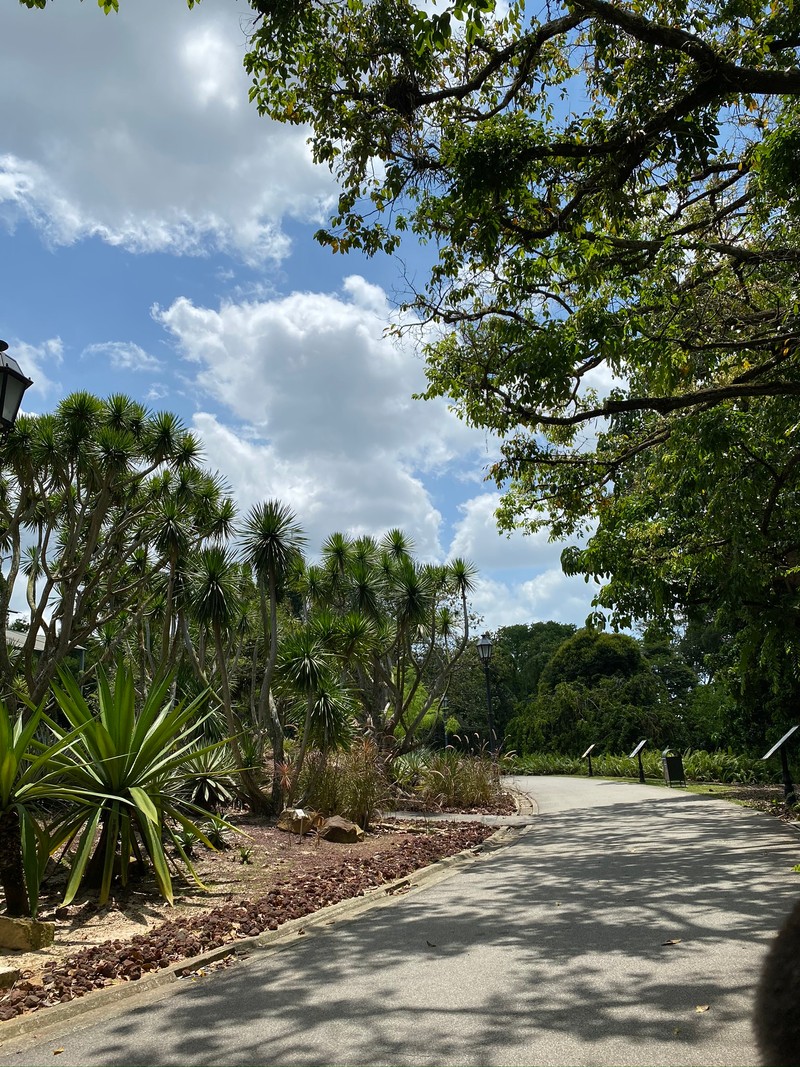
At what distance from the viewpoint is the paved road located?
13.7 ft

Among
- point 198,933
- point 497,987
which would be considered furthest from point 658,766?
point 497,987

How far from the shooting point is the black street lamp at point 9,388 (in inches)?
262

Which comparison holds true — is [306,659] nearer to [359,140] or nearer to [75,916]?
[75,916]

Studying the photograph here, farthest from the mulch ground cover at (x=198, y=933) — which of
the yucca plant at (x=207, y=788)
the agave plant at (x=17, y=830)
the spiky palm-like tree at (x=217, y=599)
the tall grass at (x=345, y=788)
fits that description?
the spiky palm-like tree at (x=217, y=599)

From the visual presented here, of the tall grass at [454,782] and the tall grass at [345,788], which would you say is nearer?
the tall grass at [345,788]

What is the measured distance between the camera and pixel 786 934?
2576 mm

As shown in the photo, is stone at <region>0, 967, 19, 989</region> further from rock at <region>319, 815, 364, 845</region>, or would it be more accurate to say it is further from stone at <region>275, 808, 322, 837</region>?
stone at <region>275, 808, 322, 837</region>

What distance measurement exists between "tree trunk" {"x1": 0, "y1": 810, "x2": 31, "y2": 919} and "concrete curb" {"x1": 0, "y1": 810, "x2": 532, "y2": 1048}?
168 centimetres

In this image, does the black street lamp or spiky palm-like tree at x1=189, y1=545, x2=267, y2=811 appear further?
spiky palm-like tree at x1=189, y1=545, x2=267, y2=811

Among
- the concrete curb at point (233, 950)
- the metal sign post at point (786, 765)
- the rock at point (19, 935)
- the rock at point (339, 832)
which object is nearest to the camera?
the concrete curb at point (233, 950)

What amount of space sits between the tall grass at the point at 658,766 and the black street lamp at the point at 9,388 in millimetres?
20845

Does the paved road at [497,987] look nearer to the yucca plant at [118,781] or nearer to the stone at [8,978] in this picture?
the stone at [8,978]

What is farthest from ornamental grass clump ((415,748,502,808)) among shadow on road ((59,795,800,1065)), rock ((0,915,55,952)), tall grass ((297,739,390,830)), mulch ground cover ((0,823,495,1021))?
rock ((0,915,55,952))

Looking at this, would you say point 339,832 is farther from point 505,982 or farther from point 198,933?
point 505,982
